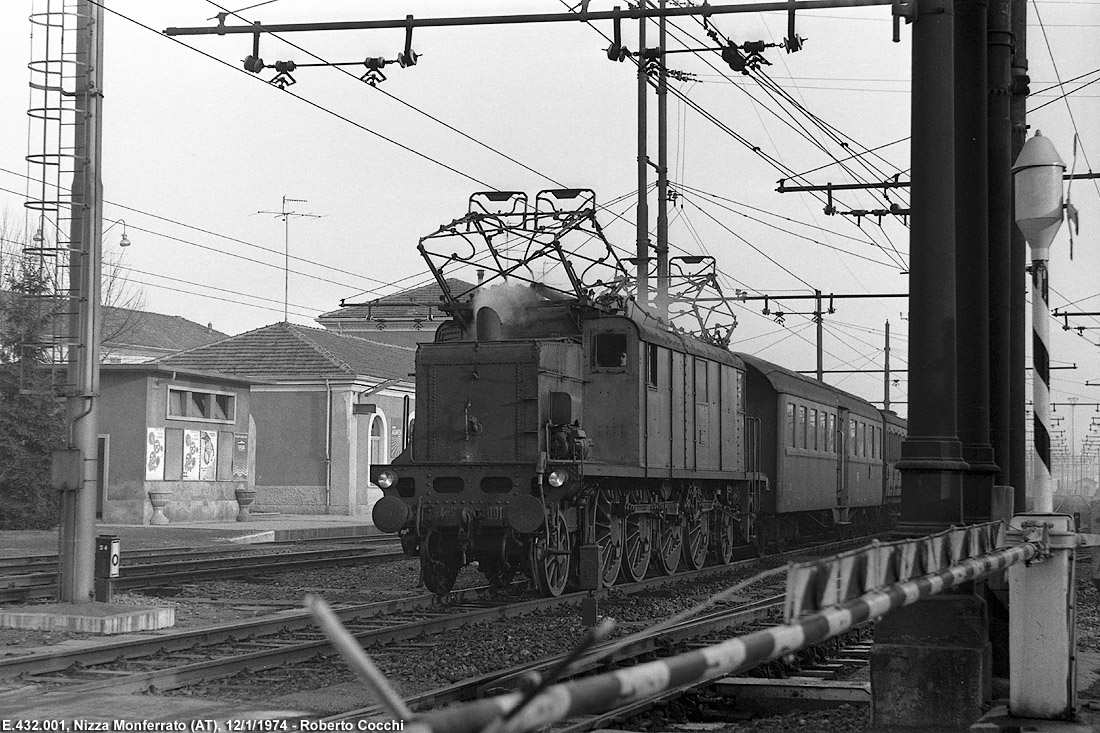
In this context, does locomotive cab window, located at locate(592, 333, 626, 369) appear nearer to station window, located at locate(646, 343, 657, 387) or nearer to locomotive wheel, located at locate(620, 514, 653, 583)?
station window, located at locate(646, 343, 657, 387)

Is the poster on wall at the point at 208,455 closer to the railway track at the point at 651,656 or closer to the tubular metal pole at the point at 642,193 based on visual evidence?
the tubular metal pole at the point at 642,193

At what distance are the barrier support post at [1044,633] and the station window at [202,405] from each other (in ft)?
98.3

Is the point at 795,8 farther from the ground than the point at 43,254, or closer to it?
farther from the ground

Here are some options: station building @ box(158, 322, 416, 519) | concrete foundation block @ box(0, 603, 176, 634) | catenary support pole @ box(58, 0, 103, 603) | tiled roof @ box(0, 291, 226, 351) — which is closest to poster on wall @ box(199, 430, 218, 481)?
station building @ box(158, 322, 416, 519)

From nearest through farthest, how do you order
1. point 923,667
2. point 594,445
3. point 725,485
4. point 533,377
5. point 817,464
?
point 923,667
point 533,377
point 594,445
point 725,485
point 817,464

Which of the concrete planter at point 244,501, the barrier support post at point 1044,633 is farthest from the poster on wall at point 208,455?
the barrier support post at point 1044,633

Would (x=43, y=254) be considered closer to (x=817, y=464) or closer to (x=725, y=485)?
(x=725, y=485)

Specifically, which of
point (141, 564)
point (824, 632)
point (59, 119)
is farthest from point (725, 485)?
point (824, 632)

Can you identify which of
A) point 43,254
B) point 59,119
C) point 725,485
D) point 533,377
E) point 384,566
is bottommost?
point 384,566

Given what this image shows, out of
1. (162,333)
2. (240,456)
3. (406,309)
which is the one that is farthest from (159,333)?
(240,456)

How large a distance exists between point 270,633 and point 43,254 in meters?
4.64

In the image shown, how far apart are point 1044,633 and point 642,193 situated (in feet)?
60.6

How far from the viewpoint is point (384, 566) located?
1995cm

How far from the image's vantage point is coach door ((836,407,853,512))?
90.3ft
